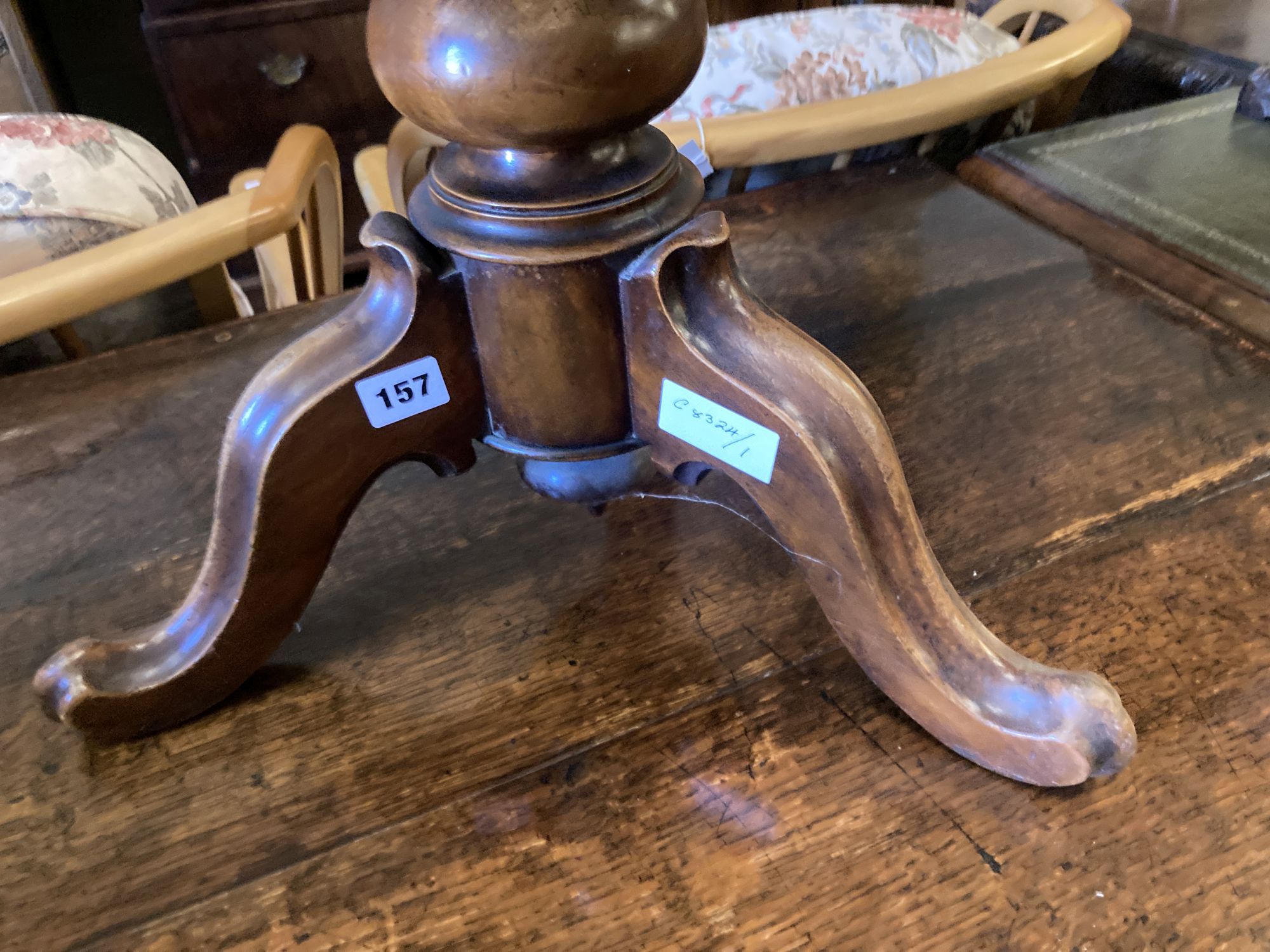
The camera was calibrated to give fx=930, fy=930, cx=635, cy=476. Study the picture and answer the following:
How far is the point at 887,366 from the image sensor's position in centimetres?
68

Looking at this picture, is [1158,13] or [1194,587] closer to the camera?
[1194,587]

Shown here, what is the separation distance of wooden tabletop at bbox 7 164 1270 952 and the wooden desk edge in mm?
35

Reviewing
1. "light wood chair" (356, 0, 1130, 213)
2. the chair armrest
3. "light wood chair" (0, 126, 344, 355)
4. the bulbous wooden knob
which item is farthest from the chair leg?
the bulbous wooden knob

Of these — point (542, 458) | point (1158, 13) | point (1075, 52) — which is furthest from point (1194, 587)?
point (1158, 13)

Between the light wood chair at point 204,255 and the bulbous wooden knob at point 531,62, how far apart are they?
420mm

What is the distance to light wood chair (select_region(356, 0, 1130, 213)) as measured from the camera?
0.83 m

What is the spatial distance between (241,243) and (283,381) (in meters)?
0.38

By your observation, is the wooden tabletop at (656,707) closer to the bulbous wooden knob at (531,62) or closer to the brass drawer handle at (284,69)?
the bulbous wooden knob at (531,62)

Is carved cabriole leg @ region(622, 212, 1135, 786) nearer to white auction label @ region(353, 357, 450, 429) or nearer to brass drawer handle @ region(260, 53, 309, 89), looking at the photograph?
white auction label @ region(353, 357, 450, 429)

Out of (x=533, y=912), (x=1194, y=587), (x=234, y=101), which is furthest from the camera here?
(x=234, y=101)

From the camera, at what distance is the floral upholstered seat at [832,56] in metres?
1.17

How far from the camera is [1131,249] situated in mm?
763

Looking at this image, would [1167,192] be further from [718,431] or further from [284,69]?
[284,69]

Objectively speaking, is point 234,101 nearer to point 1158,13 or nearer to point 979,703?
point 1158,13
